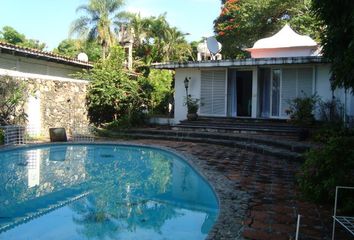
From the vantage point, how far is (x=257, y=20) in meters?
25.0

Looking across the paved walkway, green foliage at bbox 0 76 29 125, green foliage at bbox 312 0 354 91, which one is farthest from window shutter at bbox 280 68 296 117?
green foliage at bbox 0 76 29 125

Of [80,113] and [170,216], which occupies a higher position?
[80,113]

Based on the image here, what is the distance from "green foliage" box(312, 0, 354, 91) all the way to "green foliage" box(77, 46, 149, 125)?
41.2 ft

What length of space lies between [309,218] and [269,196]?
123 cm

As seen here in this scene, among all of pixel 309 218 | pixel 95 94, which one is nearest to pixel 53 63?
pixel 95 94

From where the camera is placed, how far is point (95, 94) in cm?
1781

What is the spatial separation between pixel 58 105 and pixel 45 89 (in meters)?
1.03

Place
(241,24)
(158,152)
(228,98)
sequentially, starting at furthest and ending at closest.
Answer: (241,24)
(228,98)
(158,152)

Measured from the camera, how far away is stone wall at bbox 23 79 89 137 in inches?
597

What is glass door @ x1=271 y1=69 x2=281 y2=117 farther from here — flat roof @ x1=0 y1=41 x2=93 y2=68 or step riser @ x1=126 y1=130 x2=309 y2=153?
flat roof @ x1=0 y1=41 x2=93 y2=68

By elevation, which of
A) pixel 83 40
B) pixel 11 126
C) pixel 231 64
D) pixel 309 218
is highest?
pixel 83 40

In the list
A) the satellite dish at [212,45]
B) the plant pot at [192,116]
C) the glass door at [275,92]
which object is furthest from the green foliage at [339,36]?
the satellite dish at [212,45]

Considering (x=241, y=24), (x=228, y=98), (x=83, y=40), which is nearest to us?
(x=228, y=98)

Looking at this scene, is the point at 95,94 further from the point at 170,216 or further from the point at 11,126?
the point at 170,216
